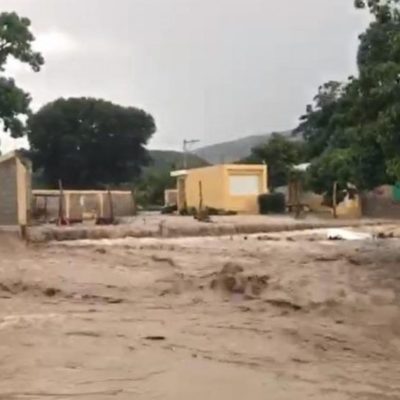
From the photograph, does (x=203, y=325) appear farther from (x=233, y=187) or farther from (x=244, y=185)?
(x=244, y=185)

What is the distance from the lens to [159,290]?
13.6 metres

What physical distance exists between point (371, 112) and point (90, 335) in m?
8.36

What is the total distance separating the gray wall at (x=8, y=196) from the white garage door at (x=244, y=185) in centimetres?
1507

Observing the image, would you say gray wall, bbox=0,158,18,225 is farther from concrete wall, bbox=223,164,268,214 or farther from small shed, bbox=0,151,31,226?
concrete wall, bbox=223,164,268,214

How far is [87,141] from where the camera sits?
5697 centimetres

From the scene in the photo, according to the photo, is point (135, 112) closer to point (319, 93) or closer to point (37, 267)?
point (319, 93)

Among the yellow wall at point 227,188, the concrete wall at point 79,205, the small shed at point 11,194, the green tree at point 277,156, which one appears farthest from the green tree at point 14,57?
the green tree at point 277,156

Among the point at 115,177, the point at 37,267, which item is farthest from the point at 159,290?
the point at 115,177

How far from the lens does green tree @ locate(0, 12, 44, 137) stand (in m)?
32.6

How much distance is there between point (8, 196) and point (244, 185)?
15964 millimetres

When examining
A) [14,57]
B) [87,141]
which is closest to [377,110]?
[14,57]

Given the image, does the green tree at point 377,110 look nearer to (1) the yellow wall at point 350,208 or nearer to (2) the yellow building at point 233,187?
(1) the yellow wall at point 350,208

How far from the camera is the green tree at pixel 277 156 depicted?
155ft

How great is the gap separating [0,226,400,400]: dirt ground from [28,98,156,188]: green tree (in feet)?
126
